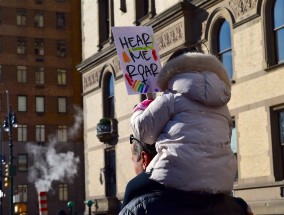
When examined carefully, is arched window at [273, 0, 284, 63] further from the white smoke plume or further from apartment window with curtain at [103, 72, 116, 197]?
the white smoke plume

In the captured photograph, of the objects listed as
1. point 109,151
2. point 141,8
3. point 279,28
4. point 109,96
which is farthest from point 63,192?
point 279,28

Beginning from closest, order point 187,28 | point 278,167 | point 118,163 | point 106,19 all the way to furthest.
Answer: point 278,167
point 187,28
point 118,163
point 106,19

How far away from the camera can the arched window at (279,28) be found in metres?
18.8

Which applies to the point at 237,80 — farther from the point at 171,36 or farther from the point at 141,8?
the point at 141,8

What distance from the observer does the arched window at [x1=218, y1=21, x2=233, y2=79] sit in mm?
21172

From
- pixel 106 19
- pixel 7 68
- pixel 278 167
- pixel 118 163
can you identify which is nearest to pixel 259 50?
pixel 278 167

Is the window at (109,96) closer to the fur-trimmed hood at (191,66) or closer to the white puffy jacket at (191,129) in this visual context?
the fur-trimmed hood at (191,66)

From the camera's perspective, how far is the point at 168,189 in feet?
10.8

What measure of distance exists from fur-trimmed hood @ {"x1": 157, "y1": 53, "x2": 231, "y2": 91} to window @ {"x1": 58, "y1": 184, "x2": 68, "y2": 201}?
6129 centimetres

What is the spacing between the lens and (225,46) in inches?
843

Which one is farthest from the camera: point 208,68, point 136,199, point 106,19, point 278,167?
point 106,19

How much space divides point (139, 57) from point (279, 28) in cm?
1449

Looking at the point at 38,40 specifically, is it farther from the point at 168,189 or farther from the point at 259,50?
the point at 168,189

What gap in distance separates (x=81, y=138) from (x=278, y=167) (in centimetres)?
4811
